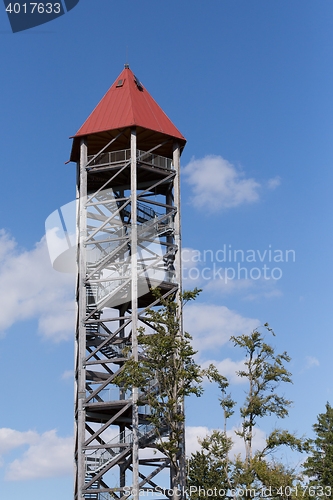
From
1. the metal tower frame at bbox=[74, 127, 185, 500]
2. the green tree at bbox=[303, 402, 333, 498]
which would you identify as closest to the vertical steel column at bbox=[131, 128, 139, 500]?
the metal tower frame at bbox=[74, 127, 185, 500]

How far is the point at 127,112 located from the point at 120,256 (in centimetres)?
735

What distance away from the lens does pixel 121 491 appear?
30844mm

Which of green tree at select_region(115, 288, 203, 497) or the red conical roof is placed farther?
the red conical roof

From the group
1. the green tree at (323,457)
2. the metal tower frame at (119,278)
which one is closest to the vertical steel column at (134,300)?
the metal tower frame at (119,278)

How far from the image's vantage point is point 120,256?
3459 cm

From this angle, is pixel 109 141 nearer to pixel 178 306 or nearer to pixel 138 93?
pixel 138 93

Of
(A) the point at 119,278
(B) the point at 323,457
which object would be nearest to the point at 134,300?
(A) the point at 119,278

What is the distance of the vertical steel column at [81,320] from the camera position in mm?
30609

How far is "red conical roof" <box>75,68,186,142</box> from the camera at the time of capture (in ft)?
113

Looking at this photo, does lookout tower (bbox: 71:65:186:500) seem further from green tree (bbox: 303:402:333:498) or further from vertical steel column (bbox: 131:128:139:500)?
green tree (bbox: 303:402:333:498)

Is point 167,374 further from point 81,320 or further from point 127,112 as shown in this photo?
point 127,112

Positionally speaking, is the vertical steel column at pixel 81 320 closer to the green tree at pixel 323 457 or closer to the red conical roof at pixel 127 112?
the red conical roof at pixel 127 112

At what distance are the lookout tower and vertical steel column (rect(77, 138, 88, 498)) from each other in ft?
0.15

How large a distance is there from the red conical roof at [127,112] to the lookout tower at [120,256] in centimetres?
7
